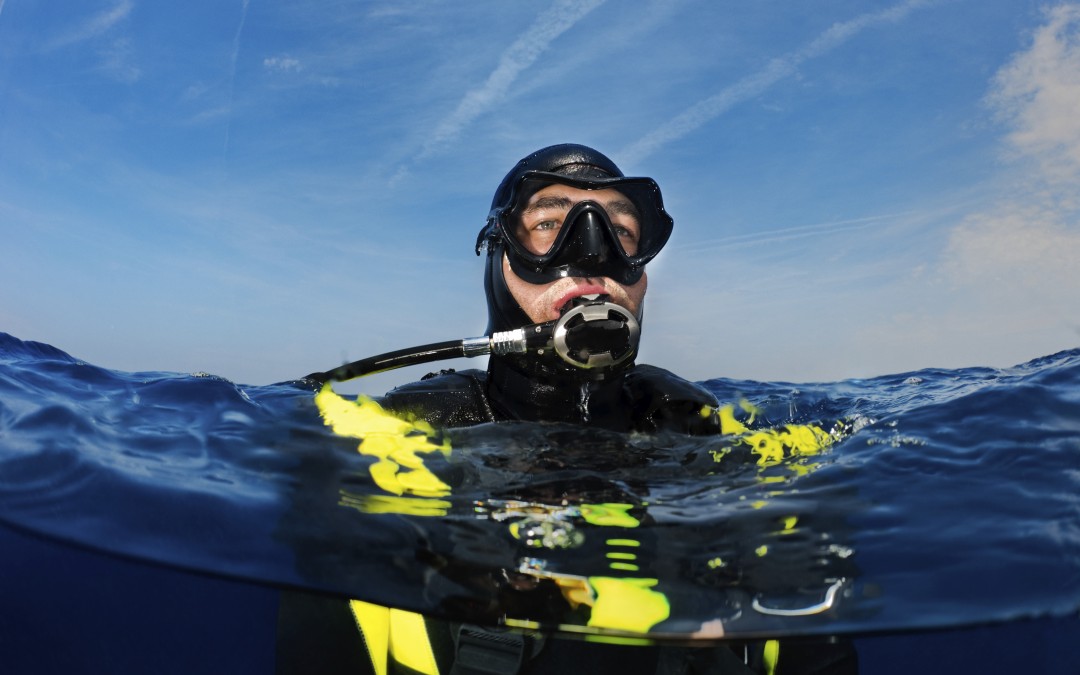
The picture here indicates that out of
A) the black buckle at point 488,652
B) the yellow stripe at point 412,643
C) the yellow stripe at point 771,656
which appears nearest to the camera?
the black buckle at point 488,652

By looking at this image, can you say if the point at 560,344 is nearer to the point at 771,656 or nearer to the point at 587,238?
the point at 587,238

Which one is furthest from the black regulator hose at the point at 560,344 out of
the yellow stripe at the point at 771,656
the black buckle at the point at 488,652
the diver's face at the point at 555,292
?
the yellow stripe at the point at 771,656

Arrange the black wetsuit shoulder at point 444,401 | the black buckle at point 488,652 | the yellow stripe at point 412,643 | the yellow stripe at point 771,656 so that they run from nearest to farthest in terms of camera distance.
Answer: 1. the black buckle at point 488,652
2. the yellow stripe at point 412,643
3. the yellow stripe at point 771,656
4. the black wetsuit shoulder at point 444,401

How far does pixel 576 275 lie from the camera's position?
346 centimetres

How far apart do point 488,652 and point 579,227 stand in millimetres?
2081

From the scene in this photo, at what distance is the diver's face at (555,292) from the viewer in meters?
3.44

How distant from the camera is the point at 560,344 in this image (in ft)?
10.4

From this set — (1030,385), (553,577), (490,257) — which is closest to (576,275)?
(490,257)

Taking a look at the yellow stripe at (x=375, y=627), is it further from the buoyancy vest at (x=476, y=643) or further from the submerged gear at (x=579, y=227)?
the submerged gear at (x=579, y=227)

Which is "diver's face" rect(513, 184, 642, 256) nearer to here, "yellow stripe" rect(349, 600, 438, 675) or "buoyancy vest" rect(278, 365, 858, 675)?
"buoyancy vest" rect(278, 365, 858, 675)

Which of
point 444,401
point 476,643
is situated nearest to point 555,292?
point 444,401

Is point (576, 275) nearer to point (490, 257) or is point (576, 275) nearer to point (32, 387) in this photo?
point (490, 257)

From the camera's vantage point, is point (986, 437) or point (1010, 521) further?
point (986, 437)

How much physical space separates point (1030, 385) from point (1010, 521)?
2.83 meters
